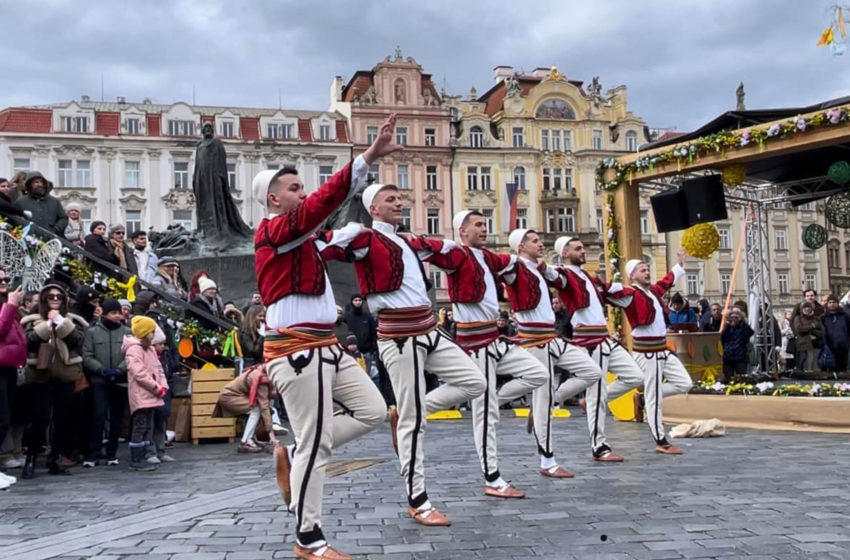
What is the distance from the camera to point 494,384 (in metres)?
7.18

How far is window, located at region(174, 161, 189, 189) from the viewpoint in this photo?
50812mm

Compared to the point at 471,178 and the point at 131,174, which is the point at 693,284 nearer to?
the point at 471,178

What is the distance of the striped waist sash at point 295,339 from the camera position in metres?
5.13

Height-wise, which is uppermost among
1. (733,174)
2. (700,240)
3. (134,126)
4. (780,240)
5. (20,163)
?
(134,126)

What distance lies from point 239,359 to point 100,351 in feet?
9.24

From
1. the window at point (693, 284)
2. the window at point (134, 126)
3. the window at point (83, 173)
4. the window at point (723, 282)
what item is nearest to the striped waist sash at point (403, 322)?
the window at point (83, 173)

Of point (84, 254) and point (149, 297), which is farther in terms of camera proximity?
point (84, 254)

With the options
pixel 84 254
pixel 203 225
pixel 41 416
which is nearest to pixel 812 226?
pixel 203 225

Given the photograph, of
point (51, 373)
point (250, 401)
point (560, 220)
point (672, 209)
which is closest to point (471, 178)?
point (560, 220)

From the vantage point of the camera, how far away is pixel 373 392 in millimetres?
5430

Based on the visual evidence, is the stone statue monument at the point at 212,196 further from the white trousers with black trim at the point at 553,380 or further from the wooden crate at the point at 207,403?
the white trousers with black trim at the point at 553,380

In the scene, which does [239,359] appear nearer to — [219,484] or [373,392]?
[219,484]

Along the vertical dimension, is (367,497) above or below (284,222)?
below

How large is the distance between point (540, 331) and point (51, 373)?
15.3 ft
